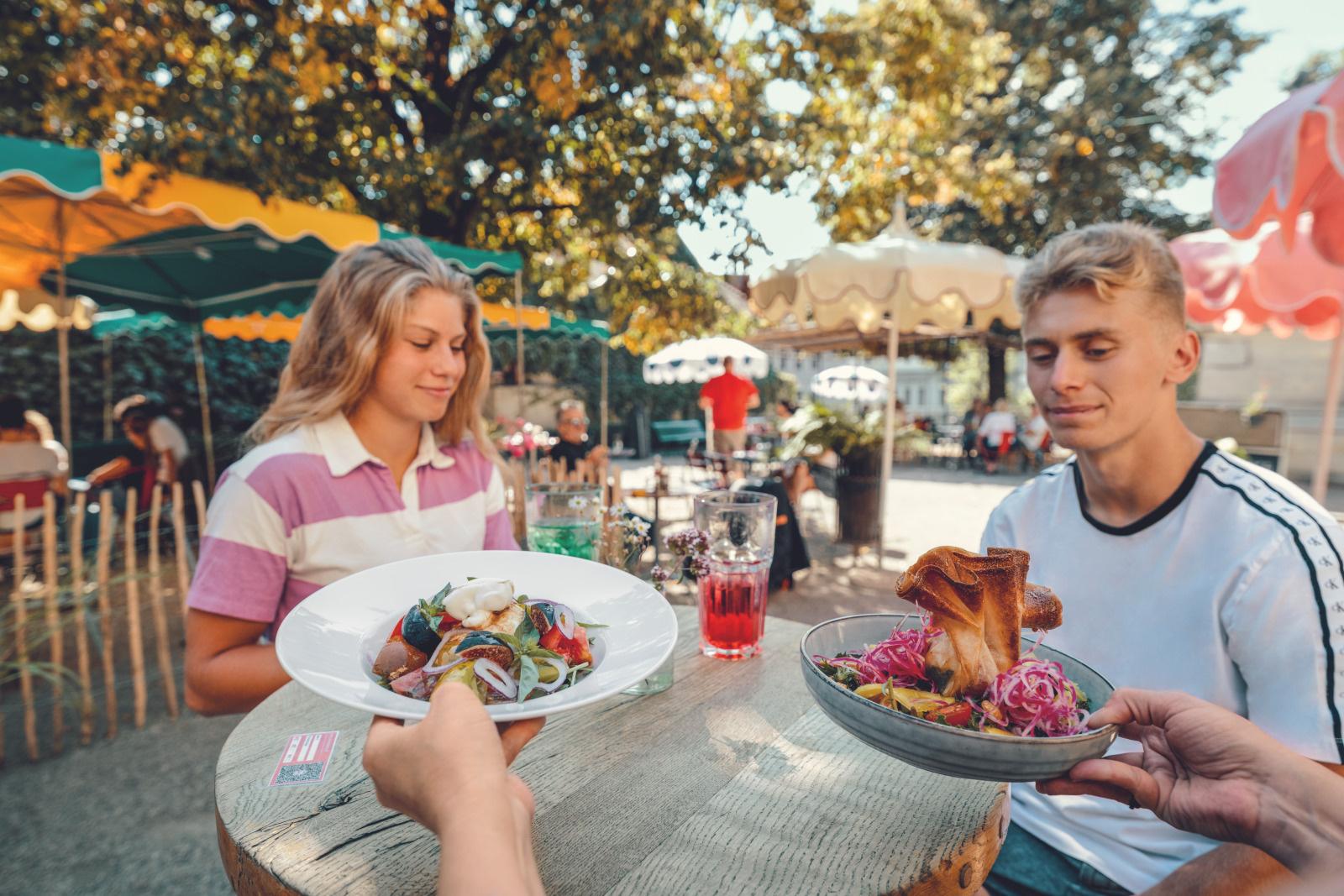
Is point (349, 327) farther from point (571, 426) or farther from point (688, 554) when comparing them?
point (571, 426)

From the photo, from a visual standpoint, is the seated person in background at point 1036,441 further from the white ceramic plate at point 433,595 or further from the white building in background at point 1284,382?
the white ceramic plate at point 433,595

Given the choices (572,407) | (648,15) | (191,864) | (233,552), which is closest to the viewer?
(233,552)

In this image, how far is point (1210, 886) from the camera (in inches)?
43.0

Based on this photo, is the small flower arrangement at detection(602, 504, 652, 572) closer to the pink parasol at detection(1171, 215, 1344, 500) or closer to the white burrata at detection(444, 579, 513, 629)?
the white burrata at detection(444, 579, 513, 629)

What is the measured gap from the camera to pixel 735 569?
149 centimetres

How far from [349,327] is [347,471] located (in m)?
0.43

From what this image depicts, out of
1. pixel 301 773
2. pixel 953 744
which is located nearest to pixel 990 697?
pixel 953 744

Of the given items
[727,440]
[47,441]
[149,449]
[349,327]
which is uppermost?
[349,327]

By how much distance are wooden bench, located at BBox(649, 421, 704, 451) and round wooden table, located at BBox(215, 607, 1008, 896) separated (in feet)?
53.7

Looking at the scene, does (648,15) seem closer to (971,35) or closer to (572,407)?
(572,407)

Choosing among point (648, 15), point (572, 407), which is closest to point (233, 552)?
point (648, 15)

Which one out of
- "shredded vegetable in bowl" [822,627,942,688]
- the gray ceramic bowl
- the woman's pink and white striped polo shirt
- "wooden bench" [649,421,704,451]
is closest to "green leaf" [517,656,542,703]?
the gray ceramic bowl

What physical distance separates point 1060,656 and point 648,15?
5718 millimetres

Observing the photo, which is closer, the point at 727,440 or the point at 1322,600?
the point at 1322,600
